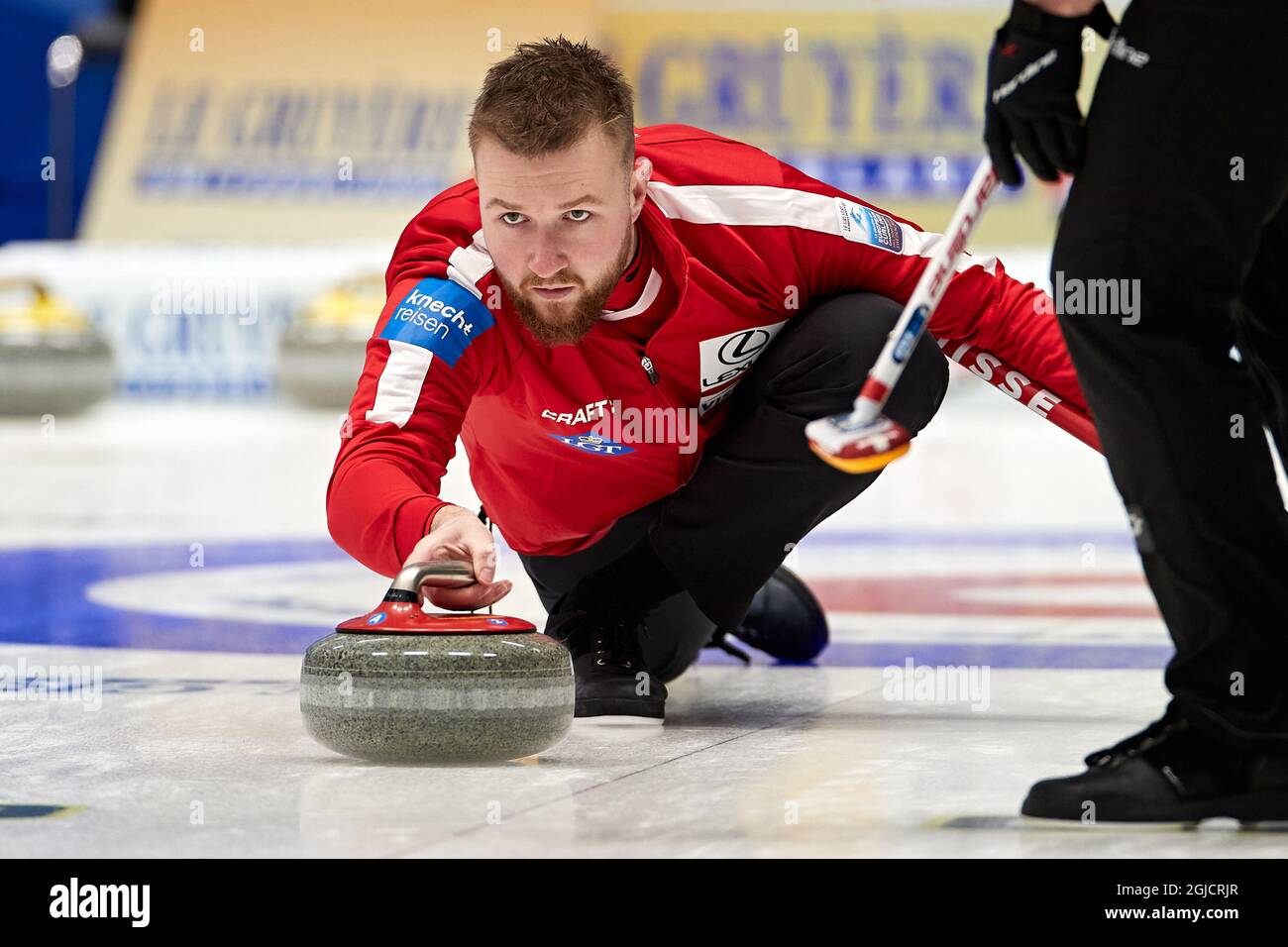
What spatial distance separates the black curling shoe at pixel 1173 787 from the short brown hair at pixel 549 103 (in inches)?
39.1

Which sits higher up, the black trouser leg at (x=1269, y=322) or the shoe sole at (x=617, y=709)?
the black trouser leg at (x=1269, y=322)

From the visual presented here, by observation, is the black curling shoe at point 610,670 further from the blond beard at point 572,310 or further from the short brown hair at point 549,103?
the short brown hair at point 549,103

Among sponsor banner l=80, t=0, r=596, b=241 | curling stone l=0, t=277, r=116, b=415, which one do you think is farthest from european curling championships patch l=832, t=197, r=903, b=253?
sponsor banner l=80, t=0, r=596, b=241

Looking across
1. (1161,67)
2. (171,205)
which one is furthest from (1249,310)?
(171,205)

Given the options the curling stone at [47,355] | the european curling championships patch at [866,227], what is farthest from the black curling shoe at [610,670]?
the curling stone at [47,355]

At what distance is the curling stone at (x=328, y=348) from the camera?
1059cm

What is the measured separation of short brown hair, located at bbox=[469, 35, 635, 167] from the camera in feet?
7.03

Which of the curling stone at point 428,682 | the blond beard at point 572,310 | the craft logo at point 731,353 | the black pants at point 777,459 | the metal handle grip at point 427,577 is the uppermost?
the blond beard at point 572,310

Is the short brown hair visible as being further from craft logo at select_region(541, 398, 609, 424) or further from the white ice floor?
the white ice floor

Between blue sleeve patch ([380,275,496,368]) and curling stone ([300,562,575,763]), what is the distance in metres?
0.36

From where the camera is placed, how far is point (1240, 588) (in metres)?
1.71

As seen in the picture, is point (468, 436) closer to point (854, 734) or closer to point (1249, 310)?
point (854, 734)

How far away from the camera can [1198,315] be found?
1721 mm

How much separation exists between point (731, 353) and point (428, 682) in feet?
2.55
